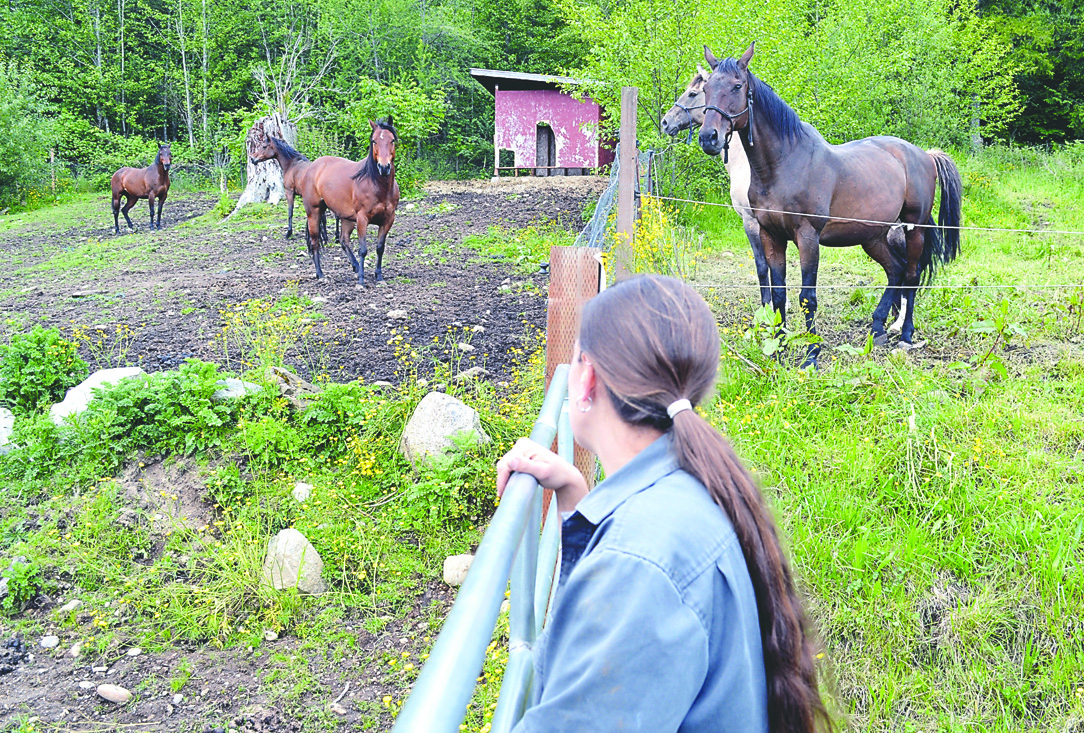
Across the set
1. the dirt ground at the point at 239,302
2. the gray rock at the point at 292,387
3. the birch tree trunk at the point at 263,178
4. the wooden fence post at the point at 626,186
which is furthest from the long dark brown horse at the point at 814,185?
the birch tree trunk at the point at 263,178

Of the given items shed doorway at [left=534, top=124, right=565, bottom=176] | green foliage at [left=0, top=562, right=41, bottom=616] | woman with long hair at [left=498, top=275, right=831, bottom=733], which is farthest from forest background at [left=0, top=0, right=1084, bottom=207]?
woman with long hair at [left=498, top=275, right=831, bottom=733]

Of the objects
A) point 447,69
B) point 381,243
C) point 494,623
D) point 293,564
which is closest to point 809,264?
point 293,564

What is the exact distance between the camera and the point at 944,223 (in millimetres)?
6039

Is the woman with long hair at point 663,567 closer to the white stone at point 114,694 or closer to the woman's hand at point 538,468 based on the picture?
the woman's hand at point 538,468

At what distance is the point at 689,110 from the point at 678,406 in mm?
5482

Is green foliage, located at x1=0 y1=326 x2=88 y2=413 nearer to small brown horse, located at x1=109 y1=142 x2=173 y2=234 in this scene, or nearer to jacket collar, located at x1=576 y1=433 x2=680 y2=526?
jacket collar, located at x1=576 y1=433 x2=680 y2=526

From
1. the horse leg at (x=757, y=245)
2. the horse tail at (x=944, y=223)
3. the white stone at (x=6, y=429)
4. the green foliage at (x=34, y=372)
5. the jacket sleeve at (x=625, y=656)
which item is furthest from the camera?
the horse tail at (x=944, y=223)

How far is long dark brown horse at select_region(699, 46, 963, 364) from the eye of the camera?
4.85m

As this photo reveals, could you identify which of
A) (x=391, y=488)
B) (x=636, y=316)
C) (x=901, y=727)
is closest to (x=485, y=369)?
(x=391, y=488)

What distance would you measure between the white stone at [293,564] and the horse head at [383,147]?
5.54 m

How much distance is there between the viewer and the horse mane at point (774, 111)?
4.93 m

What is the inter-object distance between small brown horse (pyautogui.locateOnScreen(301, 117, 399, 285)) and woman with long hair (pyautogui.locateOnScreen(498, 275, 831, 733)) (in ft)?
24.9

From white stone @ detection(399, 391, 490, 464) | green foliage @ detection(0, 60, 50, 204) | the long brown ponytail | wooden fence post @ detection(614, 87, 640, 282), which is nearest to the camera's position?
the long brown ponytail

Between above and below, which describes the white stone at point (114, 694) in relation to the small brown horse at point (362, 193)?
below
